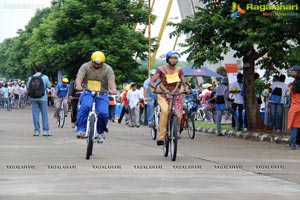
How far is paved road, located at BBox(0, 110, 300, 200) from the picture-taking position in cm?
788

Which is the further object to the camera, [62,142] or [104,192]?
[62,142]

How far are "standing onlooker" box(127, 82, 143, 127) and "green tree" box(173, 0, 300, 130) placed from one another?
26.7 feet

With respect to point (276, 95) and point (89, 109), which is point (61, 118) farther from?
point (89, 109)

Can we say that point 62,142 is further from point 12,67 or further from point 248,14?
point 12,67

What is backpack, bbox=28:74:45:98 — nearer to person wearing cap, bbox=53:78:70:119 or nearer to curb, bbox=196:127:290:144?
curb, bbox=196:127:290:144

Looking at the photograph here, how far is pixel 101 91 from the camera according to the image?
12.5 metres

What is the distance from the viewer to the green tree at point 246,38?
18688 mm

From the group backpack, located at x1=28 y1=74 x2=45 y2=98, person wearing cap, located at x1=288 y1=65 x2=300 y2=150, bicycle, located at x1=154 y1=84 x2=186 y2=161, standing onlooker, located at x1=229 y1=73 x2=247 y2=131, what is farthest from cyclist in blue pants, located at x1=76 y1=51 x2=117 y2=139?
standing onlooker, located at x1=229 y1=73 x2=247 y2=131

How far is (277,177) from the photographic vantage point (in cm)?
977

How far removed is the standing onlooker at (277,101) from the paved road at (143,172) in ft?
14.0

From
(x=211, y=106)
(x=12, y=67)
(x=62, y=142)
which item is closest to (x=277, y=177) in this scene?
(x=62, y=142)

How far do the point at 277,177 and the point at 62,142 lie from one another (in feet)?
24.6

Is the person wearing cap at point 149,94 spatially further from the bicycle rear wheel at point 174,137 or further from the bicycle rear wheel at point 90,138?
the bicycle rear wheel at point 90,138

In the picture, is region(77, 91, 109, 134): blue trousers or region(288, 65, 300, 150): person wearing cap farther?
region(288, 65, 300, 150): person wearing cap
